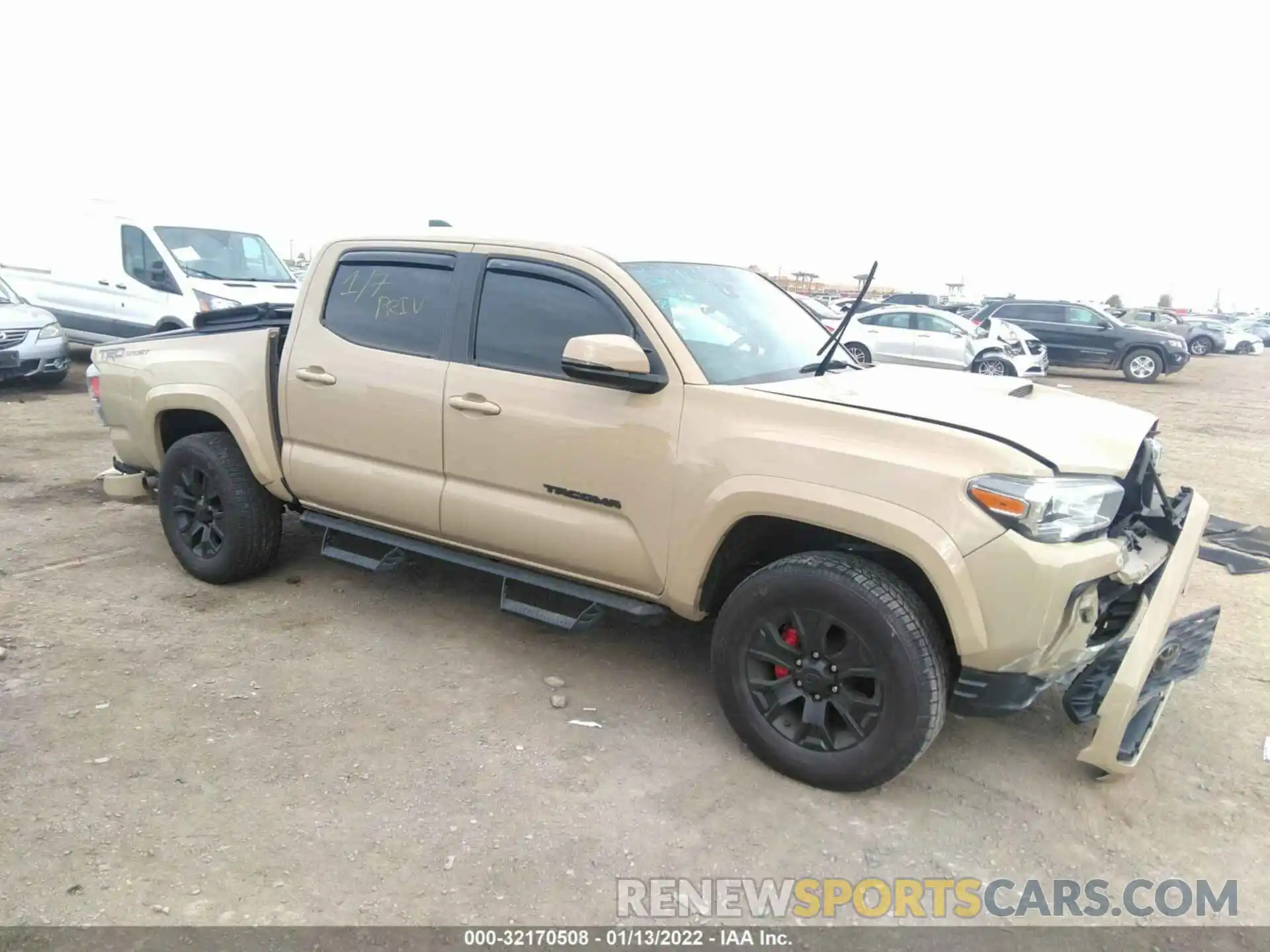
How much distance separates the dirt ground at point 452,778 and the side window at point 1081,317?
58.3 ft

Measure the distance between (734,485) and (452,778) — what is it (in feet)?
4.76

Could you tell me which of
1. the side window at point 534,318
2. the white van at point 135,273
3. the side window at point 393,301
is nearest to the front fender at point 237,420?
the side window at point 393,301

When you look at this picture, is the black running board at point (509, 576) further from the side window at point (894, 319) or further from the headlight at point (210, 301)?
the side window at point (894, 319)

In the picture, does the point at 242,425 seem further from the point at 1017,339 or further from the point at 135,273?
the point at 1017,339

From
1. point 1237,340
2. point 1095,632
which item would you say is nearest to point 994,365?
point 1095,632

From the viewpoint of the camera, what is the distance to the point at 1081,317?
67.7 ft

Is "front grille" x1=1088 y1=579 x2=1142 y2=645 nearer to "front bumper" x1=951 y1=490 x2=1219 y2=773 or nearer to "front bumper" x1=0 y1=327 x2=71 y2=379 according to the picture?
"front bumper" x1=951 y1=490 x2=1219 y2=773

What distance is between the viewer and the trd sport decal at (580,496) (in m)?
3.47

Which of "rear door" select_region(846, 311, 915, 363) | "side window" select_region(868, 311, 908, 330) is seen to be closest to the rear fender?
"rear door" select_region(846, 311, 915, 363)

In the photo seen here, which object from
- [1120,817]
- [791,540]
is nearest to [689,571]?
[791,540]

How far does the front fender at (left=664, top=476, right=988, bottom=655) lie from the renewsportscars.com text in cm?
74

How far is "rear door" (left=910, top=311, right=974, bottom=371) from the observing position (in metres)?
17.3

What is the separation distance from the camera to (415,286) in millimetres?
4074

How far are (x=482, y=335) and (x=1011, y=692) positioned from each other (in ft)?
8.15
